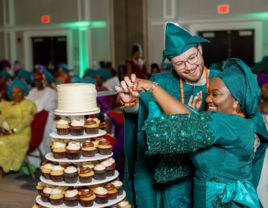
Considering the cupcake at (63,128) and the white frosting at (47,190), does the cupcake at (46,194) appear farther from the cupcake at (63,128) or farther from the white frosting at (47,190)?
the cupcake at (63,128)

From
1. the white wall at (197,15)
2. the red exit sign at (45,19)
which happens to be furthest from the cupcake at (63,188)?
the red exit sign at (45,19)

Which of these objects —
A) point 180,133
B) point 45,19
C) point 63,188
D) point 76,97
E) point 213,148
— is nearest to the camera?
point 180,133

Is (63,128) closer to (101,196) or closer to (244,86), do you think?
(101,196)

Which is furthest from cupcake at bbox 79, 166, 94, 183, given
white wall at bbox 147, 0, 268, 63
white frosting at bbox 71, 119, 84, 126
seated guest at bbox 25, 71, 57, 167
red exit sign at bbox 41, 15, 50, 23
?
red exit sign at bbox 41, 15, 50, 23

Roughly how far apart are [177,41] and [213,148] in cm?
68

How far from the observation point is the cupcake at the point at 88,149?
6.61 ft

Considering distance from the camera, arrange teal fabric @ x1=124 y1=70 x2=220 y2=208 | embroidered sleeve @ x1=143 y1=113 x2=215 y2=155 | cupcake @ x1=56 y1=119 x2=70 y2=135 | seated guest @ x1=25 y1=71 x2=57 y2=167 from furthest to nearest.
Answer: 1. seated guest @ x1=25 y1=71 x2=57 y2=167
2. teal fabric @ x1=124 y1=70 x2=220 y2=208
3. cupcake @ x1=56 y1=119 x2=70 y2=135
4. embroidered sleeve @ x1=143 y1=113 x2=215 y2=155

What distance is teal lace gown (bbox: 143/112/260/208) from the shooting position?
5.24 feet

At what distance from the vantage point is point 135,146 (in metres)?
2.29

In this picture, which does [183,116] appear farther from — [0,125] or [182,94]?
[0,125]

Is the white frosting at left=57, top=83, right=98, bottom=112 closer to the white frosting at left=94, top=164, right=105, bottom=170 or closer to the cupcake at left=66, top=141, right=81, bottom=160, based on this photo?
the cupcake at left=66, top=141, right=81, bottom=160

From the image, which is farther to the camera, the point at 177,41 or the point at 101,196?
the point at 177,41

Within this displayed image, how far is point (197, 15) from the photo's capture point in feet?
35.9

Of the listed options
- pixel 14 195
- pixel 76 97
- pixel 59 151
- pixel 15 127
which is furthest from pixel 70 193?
pixel 15 127
